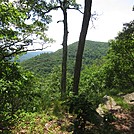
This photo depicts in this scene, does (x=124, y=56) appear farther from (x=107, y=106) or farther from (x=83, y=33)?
(x=107, y=106)

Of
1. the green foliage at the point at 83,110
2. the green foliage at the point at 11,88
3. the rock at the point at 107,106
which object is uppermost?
the green foliage at the point at 11,88

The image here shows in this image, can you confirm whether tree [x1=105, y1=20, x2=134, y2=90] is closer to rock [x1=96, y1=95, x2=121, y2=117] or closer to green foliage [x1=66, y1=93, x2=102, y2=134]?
rock [x1=96, y1=95, x2=121, y2=117]

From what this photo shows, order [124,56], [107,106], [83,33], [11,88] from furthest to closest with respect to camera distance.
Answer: [124,56], [83,33], [107,106], [11,88]

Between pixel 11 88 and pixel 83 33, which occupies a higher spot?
pixel 83 33

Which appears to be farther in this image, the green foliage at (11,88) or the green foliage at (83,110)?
the green foliage at (83,110)

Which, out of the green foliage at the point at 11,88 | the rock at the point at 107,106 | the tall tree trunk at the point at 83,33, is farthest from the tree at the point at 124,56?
the green foliage at the point at 11,88

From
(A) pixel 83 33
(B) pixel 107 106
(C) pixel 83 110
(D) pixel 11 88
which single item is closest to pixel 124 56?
(A) pixel 83 33

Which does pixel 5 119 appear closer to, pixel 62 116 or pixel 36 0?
pixel 62 116

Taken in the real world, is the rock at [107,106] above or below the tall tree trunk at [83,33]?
below

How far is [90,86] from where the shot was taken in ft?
160

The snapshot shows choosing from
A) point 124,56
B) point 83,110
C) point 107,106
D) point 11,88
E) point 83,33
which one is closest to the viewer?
point 11,88

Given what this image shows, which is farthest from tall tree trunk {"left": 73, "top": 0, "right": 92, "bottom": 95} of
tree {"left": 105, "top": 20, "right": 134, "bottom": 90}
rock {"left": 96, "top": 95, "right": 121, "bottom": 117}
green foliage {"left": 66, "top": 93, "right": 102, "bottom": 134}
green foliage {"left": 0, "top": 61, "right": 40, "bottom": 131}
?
tree {"left": 105, "top": 20, "right": 134, "bottom": 90}

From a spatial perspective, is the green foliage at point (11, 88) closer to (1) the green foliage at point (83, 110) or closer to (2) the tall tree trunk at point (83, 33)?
(1) the green foliage at point (83, 110)

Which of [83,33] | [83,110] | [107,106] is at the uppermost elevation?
[83,33]
